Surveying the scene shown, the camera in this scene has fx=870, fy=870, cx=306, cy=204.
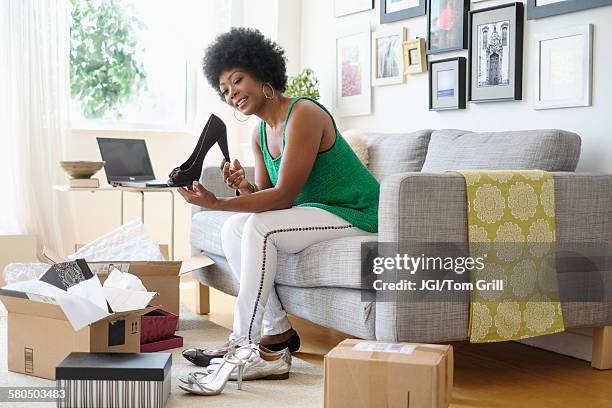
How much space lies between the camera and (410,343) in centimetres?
239

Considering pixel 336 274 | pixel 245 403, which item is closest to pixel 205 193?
pixel 336 274

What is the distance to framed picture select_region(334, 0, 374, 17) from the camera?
4348mm

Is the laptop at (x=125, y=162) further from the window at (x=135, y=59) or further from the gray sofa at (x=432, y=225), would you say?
the gray sofa at (x=432, y=225)

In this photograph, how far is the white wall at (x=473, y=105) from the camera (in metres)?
3.00

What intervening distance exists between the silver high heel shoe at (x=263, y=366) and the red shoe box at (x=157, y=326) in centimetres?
43

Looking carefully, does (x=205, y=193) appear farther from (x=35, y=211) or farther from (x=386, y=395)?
(x=35, y=211)

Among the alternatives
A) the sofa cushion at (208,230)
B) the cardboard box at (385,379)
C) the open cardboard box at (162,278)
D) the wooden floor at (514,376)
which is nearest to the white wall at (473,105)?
the wooden floor at (514,376)

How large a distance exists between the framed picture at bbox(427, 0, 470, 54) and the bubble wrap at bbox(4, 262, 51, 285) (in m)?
1.91

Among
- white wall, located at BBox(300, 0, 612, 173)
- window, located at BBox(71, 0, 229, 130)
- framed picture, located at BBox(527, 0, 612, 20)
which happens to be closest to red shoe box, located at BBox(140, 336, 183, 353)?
white wall, located at BBox(300, 0, 612, 173)

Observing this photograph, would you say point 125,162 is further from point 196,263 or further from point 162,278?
point 162,278

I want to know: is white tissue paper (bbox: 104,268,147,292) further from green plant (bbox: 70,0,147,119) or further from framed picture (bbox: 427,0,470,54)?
green plant (bbox: 70,0,147,119)

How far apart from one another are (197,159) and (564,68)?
→ 4.45 ft

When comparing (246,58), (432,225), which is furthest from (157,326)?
(432,225)

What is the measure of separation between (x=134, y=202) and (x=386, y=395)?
3.28 metres
